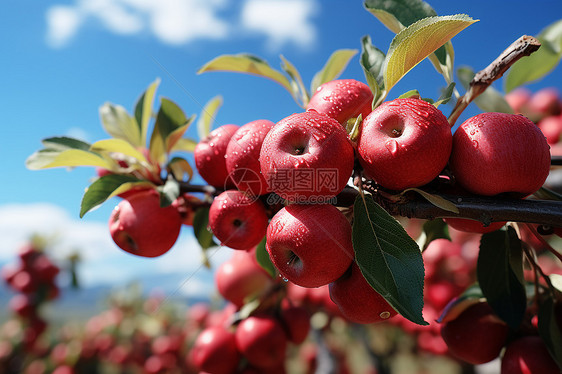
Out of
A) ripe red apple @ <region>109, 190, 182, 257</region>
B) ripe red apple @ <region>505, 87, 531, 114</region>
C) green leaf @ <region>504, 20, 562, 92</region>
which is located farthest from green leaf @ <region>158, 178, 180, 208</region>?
ripe red apple @ <region>505, 87, 531, 114</region>

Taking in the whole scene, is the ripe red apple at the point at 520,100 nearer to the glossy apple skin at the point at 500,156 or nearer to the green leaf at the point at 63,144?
the glossy apple skin at the point at 500,156

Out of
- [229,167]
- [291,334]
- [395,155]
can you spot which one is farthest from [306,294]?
[395,155]

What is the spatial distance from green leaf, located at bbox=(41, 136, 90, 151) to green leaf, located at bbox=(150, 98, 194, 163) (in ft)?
0.57

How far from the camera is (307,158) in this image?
528mm

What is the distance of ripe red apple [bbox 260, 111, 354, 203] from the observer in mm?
526

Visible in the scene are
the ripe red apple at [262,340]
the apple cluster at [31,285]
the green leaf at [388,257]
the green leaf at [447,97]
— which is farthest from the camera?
the apple cluster at [31,285]

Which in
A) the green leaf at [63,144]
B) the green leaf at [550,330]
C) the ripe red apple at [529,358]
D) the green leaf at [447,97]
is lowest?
the ripe red apple at [529,358]

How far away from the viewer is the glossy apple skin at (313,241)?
55 centimetres

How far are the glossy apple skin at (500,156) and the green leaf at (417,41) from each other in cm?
15

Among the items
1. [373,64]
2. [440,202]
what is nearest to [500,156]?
[440,202]

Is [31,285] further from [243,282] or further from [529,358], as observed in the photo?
[529,358]

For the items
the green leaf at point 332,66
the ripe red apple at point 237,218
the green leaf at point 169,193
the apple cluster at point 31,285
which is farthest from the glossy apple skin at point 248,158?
the apple cluster at point 31,285

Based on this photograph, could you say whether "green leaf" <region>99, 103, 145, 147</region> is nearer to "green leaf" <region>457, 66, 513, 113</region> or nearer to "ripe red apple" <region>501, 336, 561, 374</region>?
"green leaf" <region>457, 66, 513, 113</region>

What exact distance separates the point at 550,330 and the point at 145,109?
1113 mm
